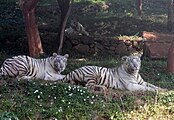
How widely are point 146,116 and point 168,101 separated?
68 centimetres

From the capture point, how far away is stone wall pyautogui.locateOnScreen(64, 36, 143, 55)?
13.3m

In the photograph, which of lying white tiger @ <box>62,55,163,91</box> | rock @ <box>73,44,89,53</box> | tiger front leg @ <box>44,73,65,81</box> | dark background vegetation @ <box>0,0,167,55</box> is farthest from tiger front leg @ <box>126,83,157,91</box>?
rock @ <box>73,44,89,53</box>

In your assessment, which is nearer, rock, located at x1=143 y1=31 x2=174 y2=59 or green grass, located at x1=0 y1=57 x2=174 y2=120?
green grass, located at x1=0 y1=57 x2=174 y2=120

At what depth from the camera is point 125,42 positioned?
13.5 m

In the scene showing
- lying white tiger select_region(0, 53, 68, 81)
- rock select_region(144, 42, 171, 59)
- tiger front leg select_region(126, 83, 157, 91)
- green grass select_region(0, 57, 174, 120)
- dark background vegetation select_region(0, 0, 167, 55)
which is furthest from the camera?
dark background vegetation select_region(0, 0, 167, 55)

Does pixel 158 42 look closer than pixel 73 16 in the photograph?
Yes

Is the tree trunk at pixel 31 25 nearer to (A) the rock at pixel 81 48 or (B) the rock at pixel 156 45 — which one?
(A) the rock at pixel 81 48

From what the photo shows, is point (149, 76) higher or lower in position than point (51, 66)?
lower

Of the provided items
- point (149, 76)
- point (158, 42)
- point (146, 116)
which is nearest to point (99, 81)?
point (146, 116)

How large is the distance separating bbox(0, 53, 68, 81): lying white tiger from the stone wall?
5.17 m

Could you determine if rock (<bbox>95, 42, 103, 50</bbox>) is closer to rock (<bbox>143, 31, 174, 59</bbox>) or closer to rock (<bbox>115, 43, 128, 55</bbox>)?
rock (<bbox>115, 43, 128, 55</bbox>)

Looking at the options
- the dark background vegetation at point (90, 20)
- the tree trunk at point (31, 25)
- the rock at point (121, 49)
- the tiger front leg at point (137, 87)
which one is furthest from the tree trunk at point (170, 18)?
the tiger front leg at point (137, 87)

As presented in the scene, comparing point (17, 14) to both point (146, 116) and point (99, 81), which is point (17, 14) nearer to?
point (99, 81)

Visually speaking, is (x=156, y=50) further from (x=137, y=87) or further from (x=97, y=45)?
(x=137, y=87)
